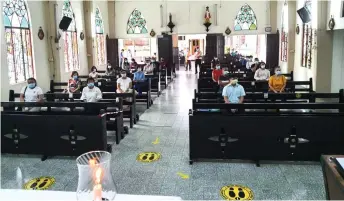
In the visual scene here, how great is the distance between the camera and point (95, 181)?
Result: 1.59 meters

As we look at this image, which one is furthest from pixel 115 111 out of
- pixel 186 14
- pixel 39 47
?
pixel 186 14

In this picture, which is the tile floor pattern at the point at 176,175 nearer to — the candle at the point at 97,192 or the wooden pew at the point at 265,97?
the wooden pew at the point at 265,97

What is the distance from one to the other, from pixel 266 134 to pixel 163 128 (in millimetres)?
3207

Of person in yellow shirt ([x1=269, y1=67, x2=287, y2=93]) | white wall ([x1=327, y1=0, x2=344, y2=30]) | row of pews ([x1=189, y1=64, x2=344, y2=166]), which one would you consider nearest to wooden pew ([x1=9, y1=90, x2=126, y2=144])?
row of pews ([x1=189, y1=64, x2=344, y2=166])

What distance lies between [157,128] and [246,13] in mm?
12729

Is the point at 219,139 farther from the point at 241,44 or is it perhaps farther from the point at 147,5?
the point at 241,44

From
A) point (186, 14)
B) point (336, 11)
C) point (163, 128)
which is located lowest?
point (163, 128)

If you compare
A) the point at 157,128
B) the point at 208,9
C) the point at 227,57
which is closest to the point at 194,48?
the point at 227,57

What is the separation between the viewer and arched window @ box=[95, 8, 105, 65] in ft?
58.3

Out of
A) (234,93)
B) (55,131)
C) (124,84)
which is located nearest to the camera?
(55,131)

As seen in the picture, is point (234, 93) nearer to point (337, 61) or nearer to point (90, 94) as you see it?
point (90, 94)

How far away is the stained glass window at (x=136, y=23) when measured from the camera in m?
19.3

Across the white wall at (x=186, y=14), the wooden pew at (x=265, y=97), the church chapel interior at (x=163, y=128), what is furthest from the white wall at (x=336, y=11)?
the white wall at (x=186, y=14)

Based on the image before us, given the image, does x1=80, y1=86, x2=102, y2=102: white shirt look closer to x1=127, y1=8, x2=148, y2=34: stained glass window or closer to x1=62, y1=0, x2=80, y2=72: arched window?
x1=62, y1=0, x2=80, y2=72: arched window
